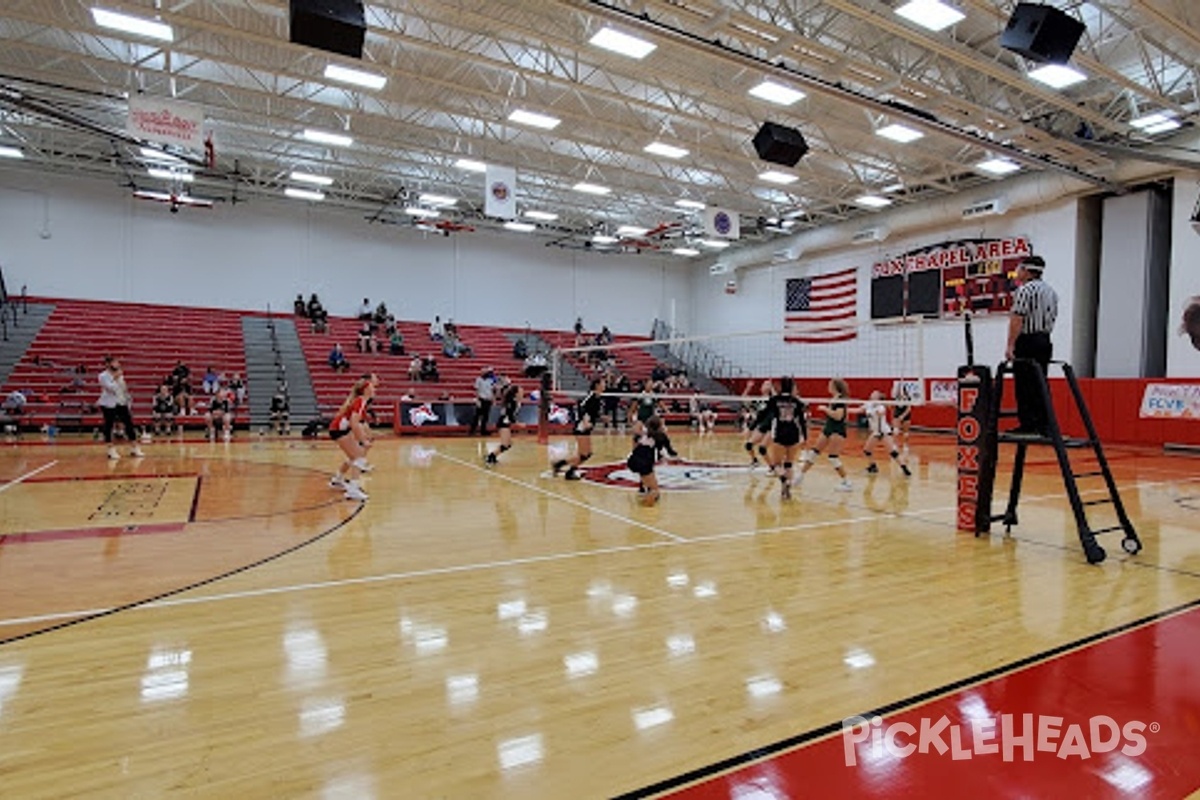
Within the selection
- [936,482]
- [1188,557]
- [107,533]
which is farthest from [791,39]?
[107,533]

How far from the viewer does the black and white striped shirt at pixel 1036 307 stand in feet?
19.4

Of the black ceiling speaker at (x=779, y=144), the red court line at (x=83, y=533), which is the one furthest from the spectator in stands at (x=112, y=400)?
the black ceiling speaker at (x=779, y=144)

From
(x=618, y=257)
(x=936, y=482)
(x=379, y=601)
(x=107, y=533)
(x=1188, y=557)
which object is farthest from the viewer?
(x=618, y=257)

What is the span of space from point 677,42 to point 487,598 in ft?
30.5

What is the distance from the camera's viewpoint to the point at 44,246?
22047 millimetres

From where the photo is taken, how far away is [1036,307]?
5.96 meters

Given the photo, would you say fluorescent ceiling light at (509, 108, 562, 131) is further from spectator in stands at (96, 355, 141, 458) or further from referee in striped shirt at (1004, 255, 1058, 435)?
referee in striped shirt at (1004, 255, 1058, 435)

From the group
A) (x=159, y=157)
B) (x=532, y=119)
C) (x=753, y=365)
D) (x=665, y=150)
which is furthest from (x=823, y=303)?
(x=159, y=157)

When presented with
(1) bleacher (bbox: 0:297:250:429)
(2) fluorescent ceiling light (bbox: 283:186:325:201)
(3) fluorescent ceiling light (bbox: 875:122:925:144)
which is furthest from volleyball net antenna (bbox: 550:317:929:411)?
(1) bleacher (bbox: 0:297:250:429)

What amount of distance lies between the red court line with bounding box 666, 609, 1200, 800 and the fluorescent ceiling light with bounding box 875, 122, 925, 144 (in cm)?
1440

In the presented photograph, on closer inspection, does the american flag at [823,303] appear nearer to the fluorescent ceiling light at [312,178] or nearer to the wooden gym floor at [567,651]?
the fluorescent ceiling light at [312,178]

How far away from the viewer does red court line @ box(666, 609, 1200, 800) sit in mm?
2336

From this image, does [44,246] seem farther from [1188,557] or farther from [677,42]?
[1188,557]

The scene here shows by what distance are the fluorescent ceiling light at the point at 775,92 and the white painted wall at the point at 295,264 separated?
17176 millimetres
